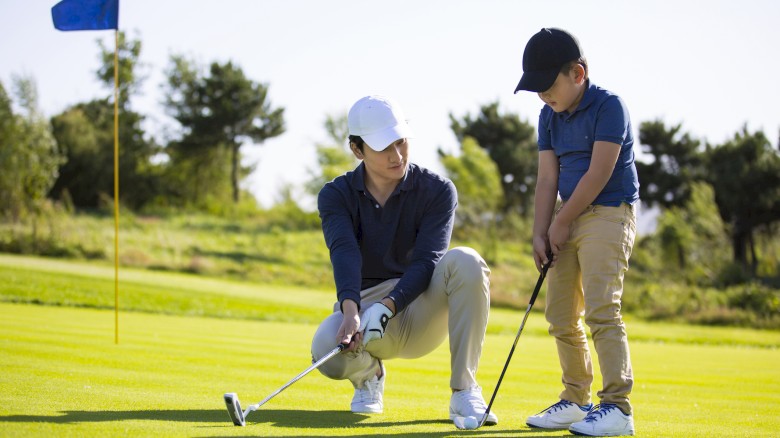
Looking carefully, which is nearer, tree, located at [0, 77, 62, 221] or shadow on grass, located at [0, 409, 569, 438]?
shadow on grass, located at [0, 409, 569, 438]

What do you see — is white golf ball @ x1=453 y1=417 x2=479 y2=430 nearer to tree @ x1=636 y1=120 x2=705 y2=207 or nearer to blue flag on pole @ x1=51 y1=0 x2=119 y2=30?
blue flag on pole @ x1=51 y1=0 x2=119 y2=30

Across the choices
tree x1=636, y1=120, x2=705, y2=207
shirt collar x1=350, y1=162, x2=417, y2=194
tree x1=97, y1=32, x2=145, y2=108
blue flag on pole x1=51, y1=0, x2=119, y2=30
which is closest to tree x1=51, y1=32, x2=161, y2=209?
tree x1=97, y1=32, x2=145, y2=108

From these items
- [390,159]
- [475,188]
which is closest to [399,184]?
[390,159]

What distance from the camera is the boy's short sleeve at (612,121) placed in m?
4.15

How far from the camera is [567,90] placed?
4.31 meters

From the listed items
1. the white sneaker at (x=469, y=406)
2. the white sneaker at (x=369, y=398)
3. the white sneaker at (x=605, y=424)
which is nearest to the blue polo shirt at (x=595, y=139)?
the white sneaker at (x=605, y=424)

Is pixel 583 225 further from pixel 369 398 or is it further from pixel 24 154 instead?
pixel 24 154

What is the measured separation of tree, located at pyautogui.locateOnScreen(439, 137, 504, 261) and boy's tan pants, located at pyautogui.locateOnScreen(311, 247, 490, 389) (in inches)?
1406

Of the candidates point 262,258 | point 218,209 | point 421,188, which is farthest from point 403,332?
point 218,209

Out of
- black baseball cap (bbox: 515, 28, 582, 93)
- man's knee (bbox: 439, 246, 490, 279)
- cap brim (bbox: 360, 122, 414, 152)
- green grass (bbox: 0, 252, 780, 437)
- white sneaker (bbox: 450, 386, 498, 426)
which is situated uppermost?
black baseball cap (bbox: 515, 28, 582, 93)

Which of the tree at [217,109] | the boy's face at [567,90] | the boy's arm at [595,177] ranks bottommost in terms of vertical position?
the boy's arm at [595,177]

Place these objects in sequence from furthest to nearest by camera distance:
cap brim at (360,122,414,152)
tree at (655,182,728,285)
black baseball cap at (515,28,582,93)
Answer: tree at (655,182,728,285)
cap brim at (360,122,414,152)
black baseball cap at (515,28,582,93)

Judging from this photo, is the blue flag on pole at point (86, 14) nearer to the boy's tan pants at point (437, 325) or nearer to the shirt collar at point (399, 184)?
the shirt collar at point (399, 184)

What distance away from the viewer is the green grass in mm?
3934
